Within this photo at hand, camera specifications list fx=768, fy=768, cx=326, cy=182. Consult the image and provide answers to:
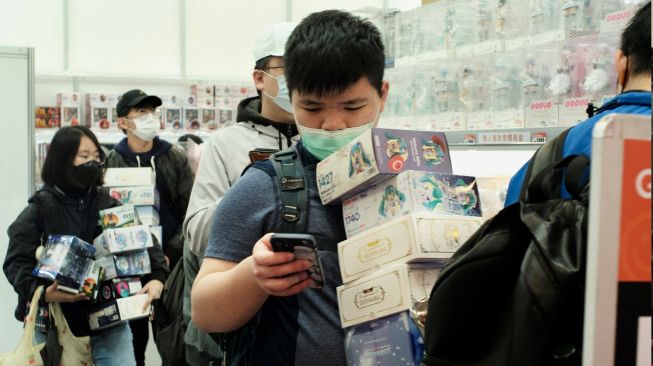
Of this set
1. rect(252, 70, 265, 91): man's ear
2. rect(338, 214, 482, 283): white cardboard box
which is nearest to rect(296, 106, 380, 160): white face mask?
rect(338, 214, 482, 283): white cardboard box

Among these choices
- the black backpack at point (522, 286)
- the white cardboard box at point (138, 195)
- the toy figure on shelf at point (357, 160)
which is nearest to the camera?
the black backpack at point (522, 286)

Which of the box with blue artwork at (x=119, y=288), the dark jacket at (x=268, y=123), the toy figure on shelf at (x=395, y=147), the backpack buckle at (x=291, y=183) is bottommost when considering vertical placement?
the box with blue artwork at (x=119, y=288)

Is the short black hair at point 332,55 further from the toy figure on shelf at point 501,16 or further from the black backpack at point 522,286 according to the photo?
the toy figure on shelf at point 501,16

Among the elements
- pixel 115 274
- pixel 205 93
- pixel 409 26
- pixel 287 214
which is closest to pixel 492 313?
pixel 287 214

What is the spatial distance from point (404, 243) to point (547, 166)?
0.34 metres

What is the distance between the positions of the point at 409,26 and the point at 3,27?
669cm

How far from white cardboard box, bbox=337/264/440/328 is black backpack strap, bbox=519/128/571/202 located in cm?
28

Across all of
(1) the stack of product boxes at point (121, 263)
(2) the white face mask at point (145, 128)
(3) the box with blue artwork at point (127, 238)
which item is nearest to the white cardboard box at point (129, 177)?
(2) the white face mask at point (145, 128)

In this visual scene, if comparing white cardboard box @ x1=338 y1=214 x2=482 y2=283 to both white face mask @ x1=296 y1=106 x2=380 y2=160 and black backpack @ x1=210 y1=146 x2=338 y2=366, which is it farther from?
white face mask @ x1=296 y1=106 x2=380 y2=160

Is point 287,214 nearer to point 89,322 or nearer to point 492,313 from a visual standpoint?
point 492,313

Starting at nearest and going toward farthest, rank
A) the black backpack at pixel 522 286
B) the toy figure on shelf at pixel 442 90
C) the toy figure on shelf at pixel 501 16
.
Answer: the black backpack at pixel 522 286
the toy figure on shelf at pixel 501 16
the toy figure on shelf at pixel 442 90

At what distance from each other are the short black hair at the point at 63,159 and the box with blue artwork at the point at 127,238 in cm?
35

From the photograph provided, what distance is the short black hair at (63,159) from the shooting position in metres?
4.46

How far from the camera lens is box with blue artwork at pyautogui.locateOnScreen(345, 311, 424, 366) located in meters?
1.43
